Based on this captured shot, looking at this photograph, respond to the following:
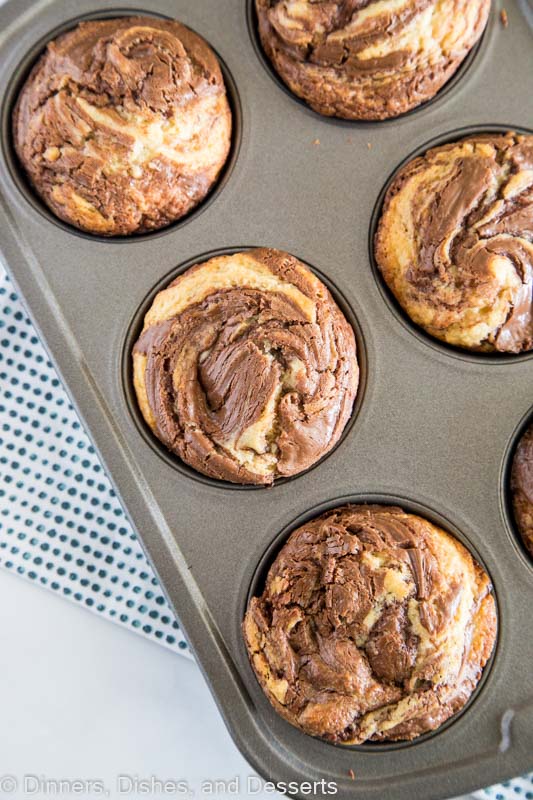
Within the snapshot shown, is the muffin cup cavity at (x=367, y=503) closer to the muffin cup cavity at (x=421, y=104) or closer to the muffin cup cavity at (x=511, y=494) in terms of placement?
the muffin cup cavity at (x=511, y=494)

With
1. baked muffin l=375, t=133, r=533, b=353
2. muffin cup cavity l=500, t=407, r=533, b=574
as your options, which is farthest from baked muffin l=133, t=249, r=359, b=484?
muffin cup cavity l=500, t=407, r=533, b=574

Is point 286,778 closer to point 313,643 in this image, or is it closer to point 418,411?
point 313,643

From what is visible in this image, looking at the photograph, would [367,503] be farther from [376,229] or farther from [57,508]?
[57,508]

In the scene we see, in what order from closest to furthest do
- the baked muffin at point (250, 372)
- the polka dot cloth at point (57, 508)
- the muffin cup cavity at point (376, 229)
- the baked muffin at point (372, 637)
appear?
1. the baked muffin at point (372, 637)
2. the baked muffin at point (250, 372)
3. the muffin cup cavity at point (376, 229)
4. the polka dot cloth at point (57, 508)

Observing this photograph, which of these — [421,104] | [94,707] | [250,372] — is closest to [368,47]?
[421,104]

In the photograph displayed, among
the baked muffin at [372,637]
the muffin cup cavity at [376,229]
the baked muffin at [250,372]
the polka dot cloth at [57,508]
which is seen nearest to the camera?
the baked muffin at [372,637]

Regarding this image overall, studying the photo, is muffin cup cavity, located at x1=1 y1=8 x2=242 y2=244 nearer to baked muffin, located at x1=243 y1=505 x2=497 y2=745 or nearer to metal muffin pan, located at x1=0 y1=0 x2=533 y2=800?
metal muffin pan, located at x1=0 y1=0 x2=533 y2=800

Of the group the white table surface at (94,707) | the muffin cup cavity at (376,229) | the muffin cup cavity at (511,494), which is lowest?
the white table surface at (94,707)

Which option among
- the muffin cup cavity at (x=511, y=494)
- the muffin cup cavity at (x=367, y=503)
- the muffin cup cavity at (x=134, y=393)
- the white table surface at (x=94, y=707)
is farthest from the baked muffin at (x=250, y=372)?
the white table surface at (x=94, y=707)
